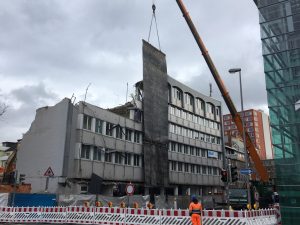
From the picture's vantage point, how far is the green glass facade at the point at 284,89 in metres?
16.2

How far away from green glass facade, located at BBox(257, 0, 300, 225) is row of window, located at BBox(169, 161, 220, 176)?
3092 cm

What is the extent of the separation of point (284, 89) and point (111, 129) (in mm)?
22976

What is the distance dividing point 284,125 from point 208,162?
40530 mm

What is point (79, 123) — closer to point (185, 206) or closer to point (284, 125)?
point (185, 206)

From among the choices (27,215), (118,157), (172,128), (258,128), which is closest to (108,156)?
(118,157)

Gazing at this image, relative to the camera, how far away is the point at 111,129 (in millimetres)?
37656

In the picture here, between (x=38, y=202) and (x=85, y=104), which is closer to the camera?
(x=38, y=202)

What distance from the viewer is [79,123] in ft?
109

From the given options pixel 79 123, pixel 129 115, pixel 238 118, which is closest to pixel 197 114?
pixel 129 115

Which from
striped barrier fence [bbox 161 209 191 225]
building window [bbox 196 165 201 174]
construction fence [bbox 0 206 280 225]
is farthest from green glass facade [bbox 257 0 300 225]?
building window [bbox 196 165 201 174]

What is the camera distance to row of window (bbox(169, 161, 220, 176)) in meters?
48.5

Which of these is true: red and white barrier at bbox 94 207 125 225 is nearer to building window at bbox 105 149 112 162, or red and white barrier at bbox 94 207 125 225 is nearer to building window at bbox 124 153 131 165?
building window at bbox 105 149 112 162

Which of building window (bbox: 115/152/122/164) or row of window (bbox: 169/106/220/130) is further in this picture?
row of window (bbox: 169/106/220/130)

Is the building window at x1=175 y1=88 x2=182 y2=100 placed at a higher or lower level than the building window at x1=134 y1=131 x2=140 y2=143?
higher
